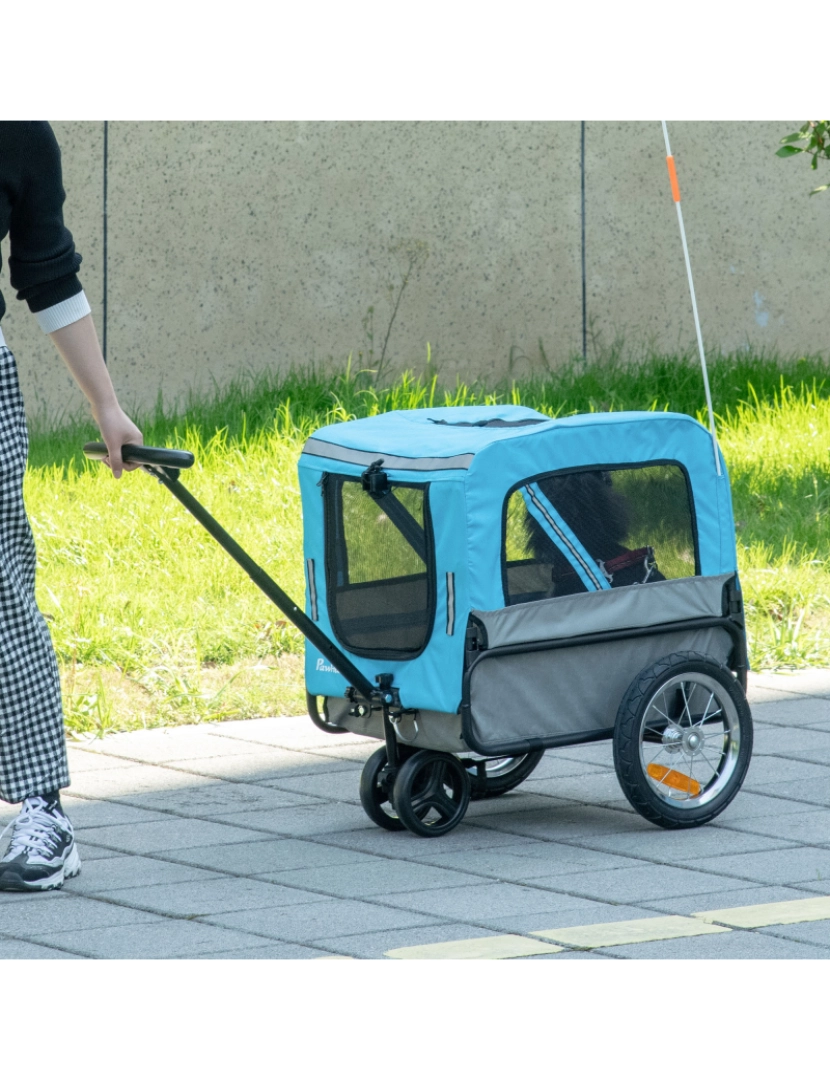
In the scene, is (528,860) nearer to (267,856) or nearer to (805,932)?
(267,856)

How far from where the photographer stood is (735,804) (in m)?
4.59

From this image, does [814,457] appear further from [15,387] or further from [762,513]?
[15,387]

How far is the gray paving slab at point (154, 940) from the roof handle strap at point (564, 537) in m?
1.25

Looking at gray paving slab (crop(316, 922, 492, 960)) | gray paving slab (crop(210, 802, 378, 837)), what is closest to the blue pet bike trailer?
gray paving slab (crop(210, 802, 378, 837))

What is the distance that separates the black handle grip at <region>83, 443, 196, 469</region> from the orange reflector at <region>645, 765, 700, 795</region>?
142cm

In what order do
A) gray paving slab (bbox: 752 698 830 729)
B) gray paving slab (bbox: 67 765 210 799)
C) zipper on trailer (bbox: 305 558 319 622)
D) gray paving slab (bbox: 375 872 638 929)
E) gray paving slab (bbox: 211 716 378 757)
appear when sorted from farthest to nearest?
gray paving slab (bbox: 752 698 830 729), gray paving slab (bbox: 211 716 378 757), gray paving slab (bbox: 67 765 210 799), zipper on trailer (bbox: 305 558 319 622), gray paving slab (bbox: 375 872 638 929)

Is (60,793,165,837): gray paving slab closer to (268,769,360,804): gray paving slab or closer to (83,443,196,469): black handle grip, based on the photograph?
(268,769,360,804): gray paving slab

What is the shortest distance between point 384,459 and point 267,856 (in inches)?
38.5

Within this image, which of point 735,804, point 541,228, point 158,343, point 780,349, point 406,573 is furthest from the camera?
point 780,349

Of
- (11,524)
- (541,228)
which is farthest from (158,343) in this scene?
(11,524)

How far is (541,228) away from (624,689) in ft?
20.2

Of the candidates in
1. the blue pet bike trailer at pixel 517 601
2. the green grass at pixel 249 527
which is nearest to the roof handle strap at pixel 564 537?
the blue pet bike trailer at pixel 517 601

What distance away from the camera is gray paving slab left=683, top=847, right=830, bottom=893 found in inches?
154

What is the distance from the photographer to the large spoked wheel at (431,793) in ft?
13.8
